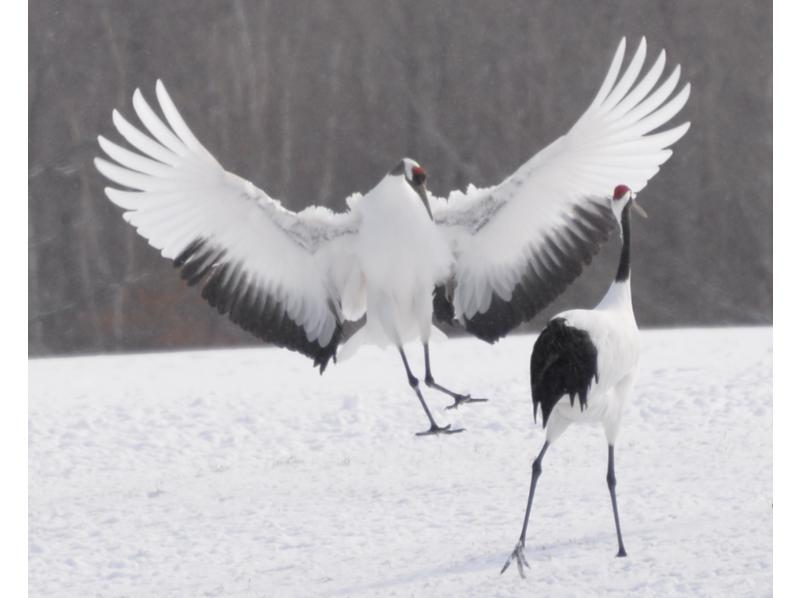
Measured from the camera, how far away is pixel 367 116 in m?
19.2

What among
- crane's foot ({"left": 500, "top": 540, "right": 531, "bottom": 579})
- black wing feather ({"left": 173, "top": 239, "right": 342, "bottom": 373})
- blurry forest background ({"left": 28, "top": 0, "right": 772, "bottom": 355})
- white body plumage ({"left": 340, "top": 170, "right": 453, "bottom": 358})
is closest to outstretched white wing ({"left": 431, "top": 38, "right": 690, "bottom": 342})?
white body plumage ({"left": 340, "top": 170, "right": 453, "bottom": 358})

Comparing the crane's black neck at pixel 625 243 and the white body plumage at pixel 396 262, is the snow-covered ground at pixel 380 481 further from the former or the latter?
the white body plumage at pixel 396 262

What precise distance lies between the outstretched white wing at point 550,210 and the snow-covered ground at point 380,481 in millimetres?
1966

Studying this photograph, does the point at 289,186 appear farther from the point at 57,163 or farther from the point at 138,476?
the point at 138,476

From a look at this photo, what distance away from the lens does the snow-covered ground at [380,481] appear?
308 inches

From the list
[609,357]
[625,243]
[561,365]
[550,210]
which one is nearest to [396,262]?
[550,210]

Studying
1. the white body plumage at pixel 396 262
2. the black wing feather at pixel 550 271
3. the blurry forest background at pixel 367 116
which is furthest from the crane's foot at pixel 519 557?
the blurry forest background at pixel 367 116

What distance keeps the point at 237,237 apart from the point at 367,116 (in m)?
13.7

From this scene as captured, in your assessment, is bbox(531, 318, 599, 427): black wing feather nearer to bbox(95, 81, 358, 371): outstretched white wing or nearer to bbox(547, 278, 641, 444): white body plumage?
bbox(547, 278, 641, 444): white body plumage

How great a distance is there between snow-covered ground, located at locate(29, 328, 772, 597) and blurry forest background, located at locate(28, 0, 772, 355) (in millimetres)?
5904

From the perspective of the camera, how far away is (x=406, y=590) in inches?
297

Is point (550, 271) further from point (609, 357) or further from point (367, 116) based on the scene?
point (367, 116)
